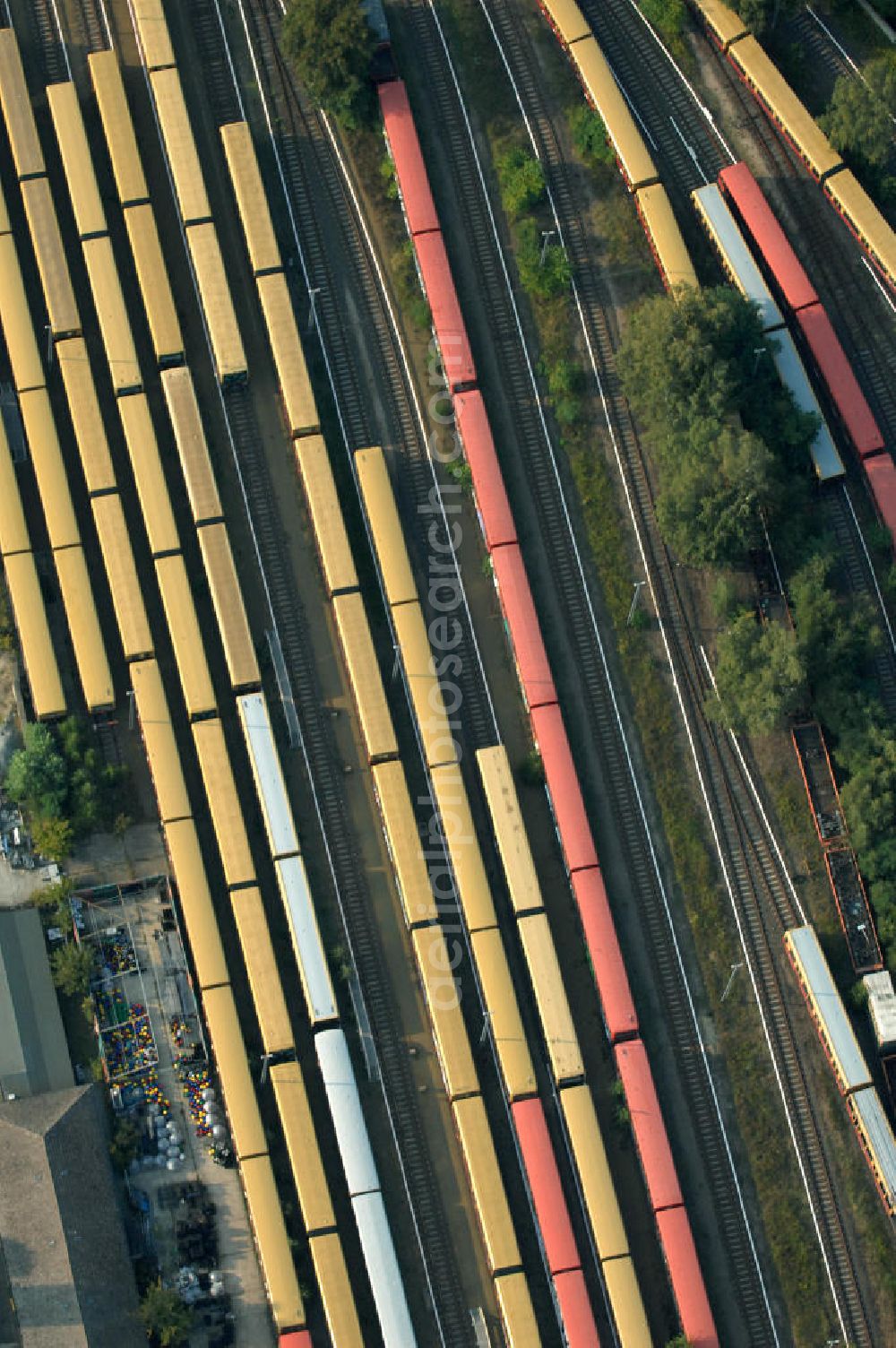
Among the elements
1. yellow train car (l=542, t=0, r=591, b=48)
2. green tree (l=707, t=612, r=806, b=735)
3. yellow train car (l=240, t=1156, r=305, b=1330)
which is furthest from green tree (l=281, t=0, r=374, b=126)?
yellow train car (l=240, t=1156, r=305, b=1330)

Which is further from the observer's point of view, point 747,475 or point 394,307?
point 394,307

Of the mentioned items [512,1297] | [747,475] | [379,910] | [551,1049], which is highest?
[747,475]

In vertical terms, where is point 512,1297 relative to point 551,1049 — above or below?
below

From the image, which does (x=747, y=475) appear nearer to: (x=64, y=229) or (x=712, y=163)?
(x=712, y=163)

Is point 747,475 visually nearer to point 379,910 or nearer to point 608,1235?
point 379,910

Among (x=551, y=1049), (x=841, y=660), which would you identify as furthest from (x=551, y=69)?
(x=551, y=1049)

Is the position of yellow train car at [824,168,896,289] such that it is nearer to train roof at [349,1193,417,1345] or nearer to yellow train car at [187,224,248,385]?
yellow train car at [187,224,248,385]
